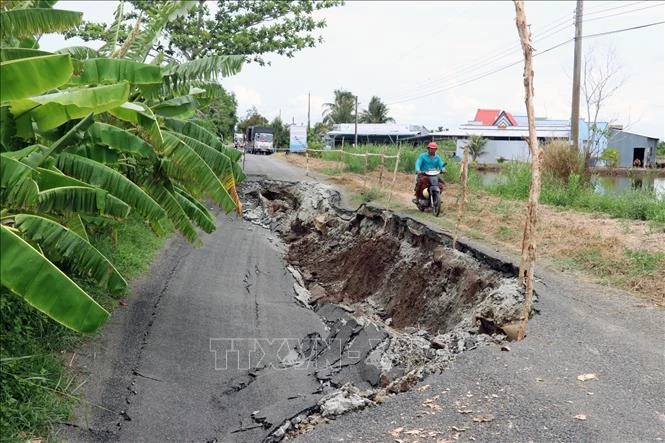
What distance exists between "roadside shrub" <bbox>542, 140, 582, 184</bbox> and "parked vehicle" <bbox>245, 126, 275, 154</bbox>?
40.6 meters

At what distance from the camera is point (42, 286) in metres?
4.22

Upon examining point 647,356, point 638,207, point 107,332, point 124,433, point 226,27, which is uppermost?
point 226,27

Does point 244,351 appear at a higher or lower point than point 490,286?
lower

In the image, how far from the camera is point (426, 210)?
47.5ft

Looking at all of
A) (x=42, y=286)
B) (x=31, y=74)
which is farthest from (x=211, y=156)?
(x=42, y=286)

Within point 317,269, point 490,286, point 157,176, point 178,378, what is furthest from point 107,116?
point 317,269

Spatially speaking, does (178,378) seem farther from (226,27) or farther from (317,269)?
(226,27)

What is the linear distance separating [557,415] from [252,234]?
43.1 ft

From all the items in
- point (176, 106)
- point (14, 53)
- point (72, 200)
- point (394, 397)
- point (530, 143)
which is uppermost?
point (14, 53)

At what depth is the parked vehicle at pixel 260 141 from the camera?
2248 inches

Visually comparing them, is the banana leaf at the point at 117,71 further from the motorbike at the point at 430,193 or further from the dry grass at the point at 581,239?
the motorbike at the point at 430,193

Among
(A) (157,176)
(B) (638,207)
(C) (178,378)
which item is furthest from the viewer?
(B) (638,207)

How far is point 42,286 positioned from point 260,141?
54.0 metres

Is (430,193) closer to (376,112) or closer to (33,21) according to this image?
(33,21)
